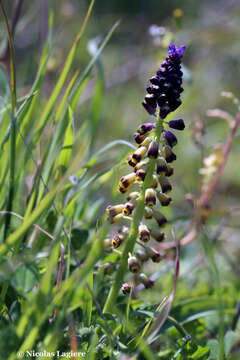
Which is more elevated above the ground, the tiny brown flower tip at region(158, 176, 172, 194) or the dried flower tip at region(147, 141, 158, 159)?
the dried flower tip at region(147, 141, 158, 159)

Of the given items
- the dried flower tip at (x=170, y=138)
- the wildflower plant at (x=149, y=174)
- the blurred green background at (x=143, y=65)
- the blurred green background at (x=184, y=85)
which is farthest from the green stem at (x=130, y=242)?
the blurred green background at (x=143, y=65)

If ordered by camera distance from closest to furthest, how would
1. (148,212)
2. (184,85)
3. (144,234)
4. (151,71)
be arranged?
(144,234), (148,212), (184,85), (151,71)

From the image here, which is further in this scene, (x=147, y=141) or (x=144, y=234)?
(x=147, y=141)

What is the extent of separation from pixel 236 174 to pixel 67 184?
3889 mm

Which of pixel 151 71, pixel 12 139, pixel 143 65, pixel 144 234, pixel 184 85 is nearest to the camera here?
pixel 144 234

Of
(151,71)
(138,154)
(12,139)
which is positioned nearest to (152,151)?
(138,154)

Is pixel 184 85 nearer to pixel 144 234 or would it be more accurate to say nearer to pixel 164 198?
pixel 164 198

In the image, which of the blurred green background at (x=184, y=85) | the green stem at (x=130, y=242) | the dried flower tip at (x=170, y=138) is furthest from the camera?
the blurred green background at (x=184, y=85)

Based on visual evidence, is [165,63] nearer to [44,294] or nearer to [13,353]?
[44,294]

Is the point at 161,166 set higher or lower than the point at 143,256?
higher

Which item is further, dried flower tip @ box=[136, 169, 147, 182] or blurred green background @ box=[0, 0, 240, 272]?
blurred green background @ box=[0, 0, 240, 272]

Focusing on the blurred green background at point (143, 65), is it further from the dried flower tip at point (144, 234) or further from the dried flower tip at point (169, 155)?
the dried flower tip at point (144, 234)

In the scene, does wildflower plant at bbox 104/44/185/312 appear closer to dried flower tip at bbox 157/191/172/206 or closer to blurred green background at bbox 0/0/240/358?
dried flower tip at bbox 157/191/172/206

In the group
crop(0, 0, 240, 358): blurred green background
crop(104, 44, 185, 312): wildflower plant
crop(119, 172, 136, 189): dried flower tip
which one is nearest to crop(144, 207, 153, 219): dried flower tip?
crop(104, 44, 185, 312): wildflower plant
